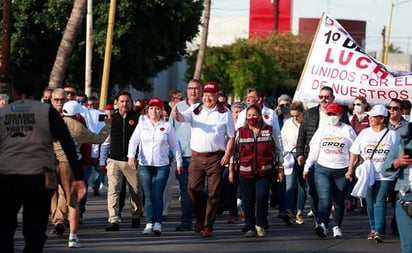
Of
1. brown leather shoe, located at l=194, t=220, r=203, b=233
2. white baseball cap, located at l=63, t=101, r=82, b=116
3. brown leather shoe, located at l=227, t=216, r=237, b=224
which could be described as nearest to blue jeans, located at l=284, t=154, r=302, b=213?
brown leather shoe, located at l=227, t=216, r=237, b=224

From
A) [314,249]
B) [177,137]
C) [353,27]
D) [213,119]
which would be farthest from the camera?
[353,27]

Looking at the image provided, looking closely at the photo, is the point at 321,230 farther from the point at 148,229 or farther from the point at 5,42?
the point at 5,42

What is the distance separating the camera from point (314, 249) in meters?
13.3

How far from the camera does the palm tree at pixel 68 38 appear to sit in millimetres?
26375

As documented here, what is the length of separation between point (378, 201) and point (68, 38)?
1395 centimetres

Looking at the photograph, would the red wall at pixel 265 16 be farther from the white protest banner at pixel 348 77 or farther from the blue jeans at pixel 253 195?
the blue jeans at pixel 253 195

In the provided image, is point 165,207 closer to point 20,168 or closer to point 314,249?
point 314,249

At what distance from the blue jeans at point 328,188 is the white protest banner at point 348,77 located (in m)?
4.15

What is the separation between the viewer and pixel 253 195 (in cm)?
1449

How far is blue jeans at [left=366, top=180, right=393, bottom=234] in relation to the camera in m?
13.9

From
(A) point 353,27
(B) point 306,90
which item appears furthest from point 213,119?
(A) point 353,27

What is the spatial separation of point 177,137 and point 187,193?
1.13 meters

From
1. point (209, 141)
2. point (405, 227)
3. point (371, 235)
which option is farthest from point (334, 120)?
point (405, 227)

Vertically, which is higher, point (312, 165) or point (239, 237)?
point (312, 165)
